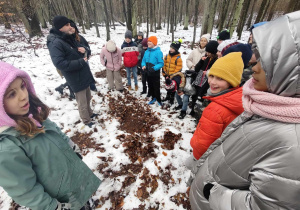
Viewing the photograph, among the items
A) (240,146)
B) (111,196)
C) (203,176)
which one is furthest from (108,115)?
(240,146)

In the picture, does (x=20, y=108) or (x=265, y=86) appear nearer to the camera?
(x=265, y=86)

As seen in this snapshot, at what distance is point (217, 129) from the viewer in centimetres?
171

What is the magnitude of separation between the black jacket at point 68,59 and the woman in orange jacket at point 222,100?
291cm

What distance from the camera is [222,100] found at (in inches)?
64.7

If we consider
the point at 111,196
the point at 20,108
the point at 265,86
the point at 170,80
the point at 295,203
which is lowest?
the point at 111,196

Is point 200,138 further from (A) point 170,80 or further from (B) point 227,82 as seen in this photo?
(A) point 170,80

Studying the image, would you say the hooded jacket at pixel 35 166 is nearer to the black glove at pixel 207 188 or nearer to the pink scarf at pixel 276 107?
the black glove at pixel 207 188

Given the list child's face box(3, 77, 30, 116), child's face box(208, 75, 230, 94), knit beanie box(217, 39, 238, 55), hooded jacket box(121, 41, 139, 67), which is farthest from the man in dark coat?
knit beanie box(217, 39, 238, 55)

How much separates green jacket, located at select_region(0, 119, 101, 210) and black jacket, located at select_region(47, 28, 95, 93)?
6.41 feet

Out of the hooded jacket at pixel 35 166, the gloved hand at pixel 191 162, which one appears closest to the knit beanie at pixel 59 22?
the hooded jacket at pixel 35 166

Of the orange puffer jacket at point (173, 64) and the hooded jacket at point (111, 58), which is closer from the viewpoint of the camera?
the orange puffer jacket at point (173, 64)

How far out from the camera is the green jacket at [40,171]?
3.46 ft

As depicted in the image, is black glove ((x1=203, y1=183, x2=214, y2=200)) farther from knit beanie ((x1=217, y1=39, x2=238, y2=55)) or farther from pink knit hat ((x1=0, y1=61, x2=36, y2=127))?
knit beanie ((x1=217, y1=39, x2=238, y2=55))

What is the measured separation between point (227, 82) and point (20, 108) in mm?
2299
